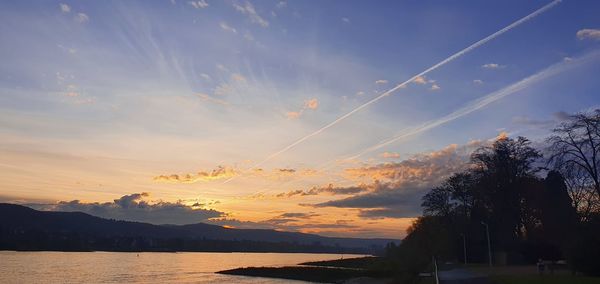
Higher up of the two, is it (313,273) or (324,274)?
(313,273)

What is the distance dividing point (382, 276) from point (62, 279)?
54.8m

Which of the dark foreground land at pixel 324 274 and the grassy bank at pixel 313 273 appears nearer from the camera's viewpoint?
the dark foreground land at pixel 324 274

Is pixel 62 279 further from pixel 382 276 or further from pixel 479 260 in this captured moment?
pixel 479 260

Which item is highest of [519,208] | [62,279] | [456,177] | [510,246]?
[456,177]

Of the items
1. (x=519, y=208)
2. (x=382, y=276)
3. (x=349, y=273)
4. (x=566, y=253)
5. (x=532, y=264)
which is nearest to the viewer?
(x=566, y=253)

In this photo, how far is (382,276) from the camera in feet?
310

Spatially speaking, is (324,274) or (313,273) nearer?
(324,274)

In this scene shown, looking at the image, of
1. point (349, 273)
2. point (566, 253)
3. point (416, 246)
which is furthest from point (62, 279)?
point (566, 253)

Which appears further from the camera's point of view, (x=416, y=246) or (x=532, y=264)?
(x=416, y=246)

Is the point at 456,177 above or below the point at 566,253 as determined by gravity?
above

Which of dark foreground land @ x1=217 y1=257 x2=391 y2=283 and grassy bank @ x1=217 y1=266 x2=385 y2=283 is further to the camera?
grassy bank @ x1=217 y1=266 x2=385 y2=283

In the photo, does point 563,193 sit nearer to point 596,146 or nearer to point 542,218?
point 542,218

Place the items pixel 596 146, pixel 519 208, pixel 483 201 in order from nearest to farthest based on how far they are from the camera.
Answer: pixel 596 146, pixel 519 208, pixel 483 201

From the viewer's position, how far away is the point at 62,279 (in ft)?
307
